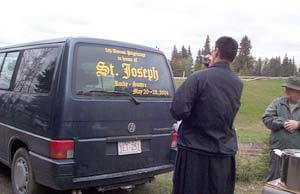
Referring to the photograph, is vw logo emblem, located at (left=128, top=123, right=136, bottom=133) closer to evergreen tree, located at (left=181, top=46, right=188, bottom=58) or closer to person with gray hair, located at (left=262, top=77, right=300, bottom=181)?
person with gray hair, located at (left=262, top=77, right=300, bottom=181)

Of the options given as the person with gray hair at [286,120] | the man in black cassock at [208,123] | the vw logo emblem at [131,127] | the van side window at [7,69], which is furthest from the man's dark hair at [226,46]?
the van side window at [7,69]

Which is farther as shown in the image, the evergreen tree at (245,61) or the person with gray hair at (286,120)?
the evergreen tree at (245,61)

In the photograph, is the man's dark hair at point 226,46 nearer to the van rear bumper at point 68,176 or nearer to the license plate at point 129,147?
the license plate at point 129,147

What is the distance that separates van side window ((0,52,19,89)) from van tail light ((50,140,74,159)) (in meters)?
1.66

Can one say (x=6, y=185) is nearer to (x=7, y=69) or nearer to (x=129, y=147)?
(x=7, y=69)

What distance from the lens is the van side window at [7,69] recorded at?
534 centimetres

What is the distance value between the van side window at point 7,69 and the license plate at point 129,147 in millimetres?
1874

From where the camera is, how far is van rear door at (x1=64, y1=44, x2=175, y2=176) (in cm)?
418

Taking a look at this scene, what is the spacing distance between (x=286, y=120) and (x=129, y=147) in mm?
1789

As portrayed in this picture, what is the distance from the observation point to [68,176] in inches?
159

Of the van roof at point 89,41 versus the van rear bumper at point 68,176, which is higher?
the van roof at point 89,41

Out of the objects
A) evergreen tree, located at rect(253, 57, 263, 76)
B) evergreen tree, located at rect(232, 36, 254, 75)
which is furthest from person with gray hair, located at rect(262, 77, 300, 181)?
evergreen tree, located at rect(253, 57, 263, 76)

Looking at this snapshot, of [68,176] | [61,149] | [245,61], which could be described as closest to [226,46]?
[61,149]

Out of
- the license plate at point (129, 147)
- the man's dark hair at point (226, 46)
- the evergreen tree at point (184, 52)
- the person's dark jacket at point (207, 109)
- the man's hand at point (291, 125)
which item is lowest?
the license plate at point (129, 147)
